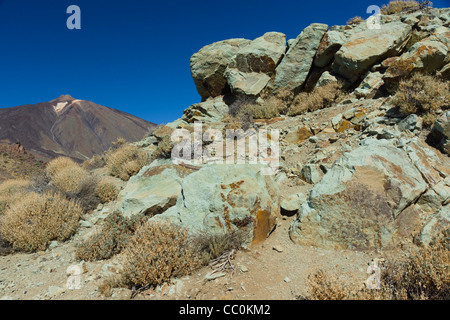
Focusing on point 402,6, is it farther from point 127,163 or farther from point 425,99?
point 127,163

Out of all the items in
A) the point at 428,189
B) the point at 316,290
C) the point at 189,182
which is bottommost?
the point at 316,290

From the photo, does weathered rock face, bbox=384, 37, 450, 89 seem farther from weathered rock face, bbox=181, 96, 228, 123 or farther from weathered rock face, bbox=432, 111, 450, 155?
weathered rock face, bbox=181, 96, 228, 123

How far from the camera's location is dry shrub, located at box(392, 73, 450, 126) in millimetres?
5613

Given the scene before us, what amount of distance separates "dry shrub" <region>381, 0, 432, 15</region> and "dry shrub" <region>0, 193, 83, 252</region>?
62.3 feet

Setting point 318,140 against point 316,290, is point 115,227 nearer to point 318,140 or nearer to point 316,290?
point 316,290

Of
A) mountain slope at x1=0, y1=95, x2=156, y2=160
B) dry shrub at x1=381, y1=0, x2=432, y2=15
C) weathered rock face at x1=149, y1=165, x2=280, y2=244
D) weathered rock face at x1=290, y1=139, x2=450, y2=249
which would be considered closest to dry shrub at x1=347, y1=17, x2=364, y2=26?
dry shrub at x1=381, y1=0, x2=432, y2=15

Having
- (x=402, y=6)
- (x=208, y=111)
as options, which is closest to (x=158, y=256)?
(x=208, y=111)

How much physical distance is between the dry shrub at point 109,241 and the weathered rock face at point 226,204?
85cm

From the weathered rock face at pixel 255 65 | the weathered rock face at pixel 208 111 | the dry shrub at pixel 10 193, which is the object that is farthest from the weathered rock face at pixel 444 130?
the dry shrub at pixel 10 193

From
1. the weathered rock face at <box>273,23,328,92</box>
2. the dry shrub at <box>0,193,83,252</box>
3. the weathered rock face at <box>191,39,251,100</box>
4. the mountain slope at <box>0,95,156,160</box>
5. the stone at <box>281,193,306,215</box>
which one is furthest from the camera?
the mountain slope at <box>0,95,156,160</box>

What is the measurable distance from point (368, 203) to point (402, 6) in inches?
637

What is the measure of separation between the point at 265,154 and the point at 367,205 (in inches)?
162
